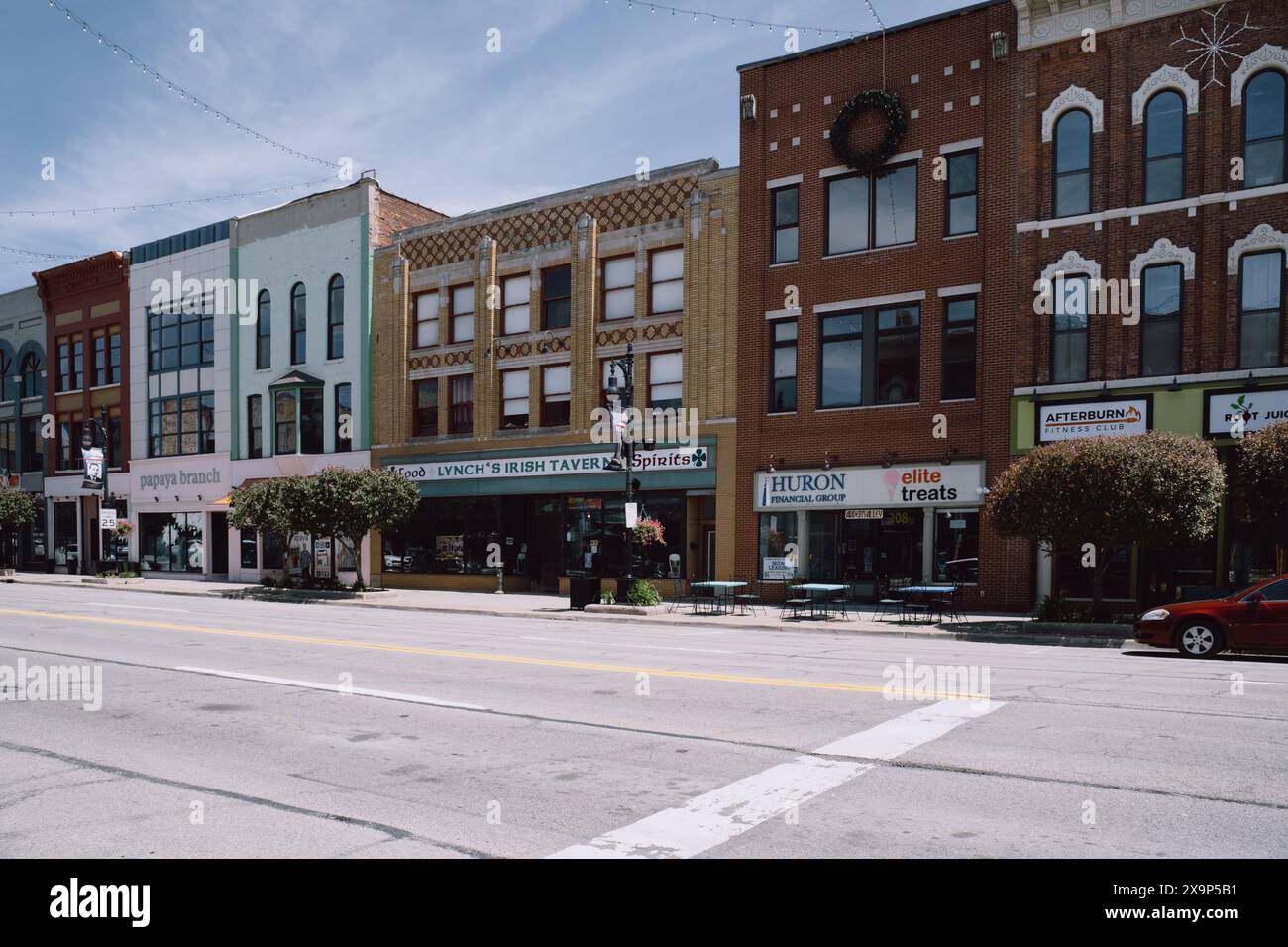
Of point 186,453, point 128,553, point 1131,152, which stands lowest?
point 128,553

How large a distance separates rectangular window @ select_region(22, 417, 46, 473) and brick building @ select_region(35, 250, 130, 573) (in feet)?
2.43

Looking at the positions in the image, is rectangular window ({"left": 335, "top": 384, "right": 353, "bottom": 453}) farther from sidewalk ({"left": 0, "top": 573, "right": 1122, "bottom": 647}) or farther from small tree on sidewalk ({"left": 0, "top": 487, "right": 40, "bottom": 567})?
small tree on sidewalk ({"left": 0, "top": 487, "right": 40, "bottom": 567})

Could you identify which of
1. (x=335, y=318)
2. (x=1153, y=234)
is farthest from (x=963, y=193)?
(x=335, y=318)

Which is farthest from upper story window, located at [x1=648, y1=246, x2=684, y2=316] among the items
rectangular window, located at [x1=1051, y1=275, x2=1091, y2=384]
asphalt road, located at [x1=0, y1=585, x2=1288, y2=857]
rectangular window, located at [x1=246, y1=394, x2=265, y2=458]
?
rectangular window, located at [x1=246, y1=394, x2=265, y2=458]

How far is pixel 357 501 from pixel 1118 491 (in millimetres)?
21600

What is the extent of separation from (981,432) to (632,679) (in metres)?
15.7

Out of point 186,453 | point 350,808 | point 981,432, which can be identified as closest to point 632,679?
point 350,808

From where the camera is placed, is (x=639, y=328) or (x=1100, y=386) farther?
(x=639, y=328)

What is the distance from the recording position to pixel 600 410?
31.3 metres

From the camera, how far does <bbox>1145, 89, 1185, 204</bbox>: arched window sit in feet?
75.3

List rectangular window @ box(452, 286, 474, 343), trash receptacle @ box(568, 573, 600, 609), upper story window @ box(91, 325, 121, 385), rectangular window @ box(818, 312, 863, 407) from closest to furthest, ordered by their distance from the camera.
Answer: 1. trash receptacle @ box(568, 573, 600, 609)
2. rectangular window @ box(818, 312, 863, 407)
3. rectangular window @ box(452, 286, 474, 343)
4. upper story window @ box(91, 325, 121, 385)
